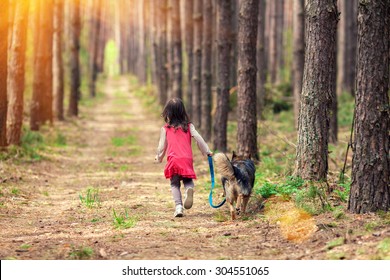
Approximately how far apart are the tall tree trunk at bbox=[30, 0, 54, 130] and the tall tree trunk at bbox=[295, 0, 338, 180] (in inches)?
500

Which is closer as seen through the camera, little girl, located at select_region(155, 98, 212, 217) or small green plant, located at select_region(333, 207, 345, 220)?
small green plant, located at select_region(333, 207, 345, 220)

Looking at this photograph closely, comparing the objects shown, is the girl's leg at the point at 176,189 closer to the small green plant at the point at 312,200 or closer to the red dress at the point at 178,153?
the red dress at the point at 178,153

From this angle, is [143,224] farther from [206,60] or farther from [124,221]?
[206,60]

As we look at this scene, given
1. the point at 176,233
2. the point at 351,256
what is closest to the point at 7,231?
the point at 176,233

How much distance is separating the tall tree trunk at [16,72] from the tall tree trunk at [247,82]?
5.88 m

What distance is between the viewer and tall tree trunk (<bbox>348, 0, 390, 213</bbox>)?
7.34 m

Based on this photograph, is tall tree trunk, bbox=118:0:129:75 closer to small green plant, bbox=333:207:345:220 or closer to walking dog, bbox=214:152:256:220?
walking dog, bbox=214:152:256:220

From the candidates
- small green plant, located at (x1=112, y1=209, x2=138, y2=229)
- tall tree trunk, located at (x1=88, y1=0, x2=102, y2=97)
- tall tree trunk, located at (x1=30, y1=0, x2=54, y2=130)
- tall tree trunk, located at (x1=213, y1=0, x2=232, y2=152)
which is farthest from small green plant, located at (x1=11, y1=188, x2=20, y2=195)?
tall tree trunk, located at (x1=88, y1=0, x2=102, y2=97)

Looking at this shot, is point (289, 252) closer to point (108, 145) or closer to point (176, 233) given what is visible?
point (176, 233)

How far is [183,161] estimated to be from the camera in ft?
29.2

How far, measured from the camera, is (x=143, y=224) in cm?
838

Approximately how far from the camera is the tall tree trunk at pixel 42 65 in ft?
67.6

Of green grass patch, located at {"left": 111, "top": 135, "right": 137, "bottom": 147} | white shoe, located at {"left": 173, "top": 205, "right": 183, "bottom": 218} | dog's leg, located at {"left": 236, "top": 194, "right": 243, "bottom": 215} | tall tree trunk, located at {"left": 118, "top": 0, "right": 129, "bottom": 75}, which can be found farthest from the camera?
tall tree trunk, located at {"left": 118, "top": 0, "right": 129, "bottom": 75}

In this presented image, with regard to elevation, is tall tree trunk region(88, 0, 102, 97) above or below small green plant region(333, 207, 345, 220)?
above
